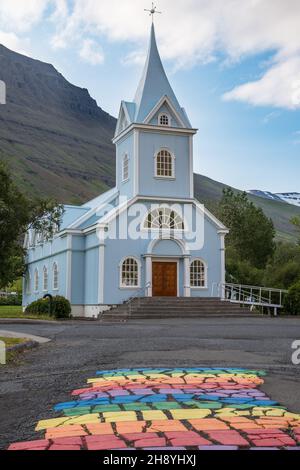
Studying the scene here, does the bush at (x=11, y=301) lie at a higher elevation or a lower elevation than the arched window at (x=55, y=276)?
lower

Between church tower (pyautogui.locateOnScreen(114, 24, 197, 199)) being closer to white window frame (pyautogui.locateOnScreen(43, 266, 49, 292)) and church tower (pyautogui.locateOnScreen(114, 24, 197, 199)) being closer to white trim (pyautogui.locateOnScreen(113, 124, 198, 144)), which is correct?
white trim (pyautogui.locateOnScreen(113, 124, 198, 144))

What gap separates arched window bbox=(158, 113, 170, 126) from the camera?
3438 cm

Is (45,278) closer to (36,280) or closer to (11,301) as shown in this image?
(36,280)

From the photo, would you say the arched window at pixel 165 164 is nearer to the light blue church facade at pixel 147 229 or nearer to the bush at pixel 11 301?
the light blue church facade at pixel 147 229

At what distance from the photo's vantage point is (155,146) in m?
33.9

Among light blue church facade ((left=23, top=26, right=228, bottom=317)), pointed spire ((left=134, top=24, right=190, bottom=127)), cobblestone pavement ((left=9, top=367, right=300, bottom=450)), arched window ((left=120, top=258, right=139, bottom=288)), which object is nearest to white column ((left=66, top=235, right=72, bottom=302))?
light blue church facade ((left=23, top=26, right=228, bottom=317))

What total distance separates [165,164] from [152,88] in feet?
15.6

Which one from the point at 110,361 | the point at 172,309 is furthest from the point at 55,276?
the point at 110,361

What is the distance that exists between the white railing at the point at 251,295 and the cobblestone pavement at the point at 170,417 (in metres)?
24.1

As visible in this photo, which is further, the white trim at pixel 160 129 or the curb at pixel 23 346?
the white trim at pixel 160 129

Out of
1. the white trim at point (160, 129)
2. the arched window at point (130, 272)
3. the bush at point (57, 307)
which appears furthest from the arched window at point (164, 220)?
the bush at point (57, 307)

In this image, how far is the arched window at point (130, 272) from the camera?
31328mm

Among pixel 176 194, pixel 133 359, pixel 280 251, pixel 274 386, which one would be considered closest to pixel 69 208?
pixel 176 194
